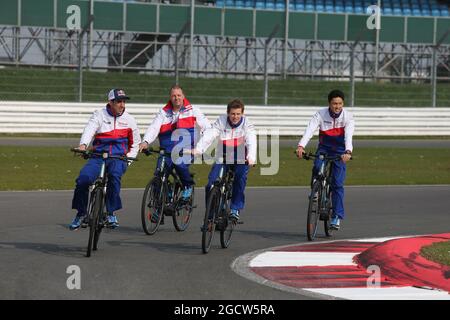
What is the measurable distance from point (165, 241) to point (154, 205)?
0.76 metres

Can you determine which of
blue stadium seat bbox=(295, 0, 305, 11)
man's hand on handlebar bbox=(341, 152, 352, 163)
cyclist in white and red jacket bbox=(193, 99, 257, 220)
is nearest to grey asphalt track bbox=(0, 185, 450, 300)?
cyclist in white and red jacket bbox=(193, 99, 257, 220)

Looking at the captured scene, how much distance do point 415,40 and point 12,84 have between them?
16.1 metres

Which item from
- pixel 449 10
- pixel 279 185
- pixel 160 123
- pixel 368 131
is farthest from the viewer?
pixel 449 10

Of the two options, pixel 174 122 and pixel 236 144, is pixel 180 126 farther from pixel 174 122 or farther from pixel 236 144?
pixel 236 144

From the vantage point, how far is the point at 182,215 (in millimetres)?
13320

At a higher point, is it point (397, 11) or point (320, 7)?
point (397, 11)

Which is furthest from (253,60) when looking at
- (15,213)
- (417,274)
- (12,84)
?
(417,274)

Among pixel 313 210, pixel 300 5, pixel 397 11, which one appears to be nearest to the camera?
pixel 313 210

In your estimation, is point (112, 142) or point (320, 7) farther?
point (320, 7)

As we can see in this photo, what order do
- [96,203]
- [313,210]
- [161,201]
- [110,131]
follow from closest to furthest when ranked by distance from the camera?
[96,203] < [110,131] < [313,210] < [161,201]

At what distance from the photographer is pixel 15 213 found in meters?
14.4

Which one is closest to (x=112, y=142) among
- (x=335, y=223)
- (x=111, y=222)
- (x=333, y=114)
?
(x=111, y=222)

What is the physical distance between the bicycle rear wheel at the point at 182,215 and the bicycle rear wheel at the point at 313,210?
1595 mm
